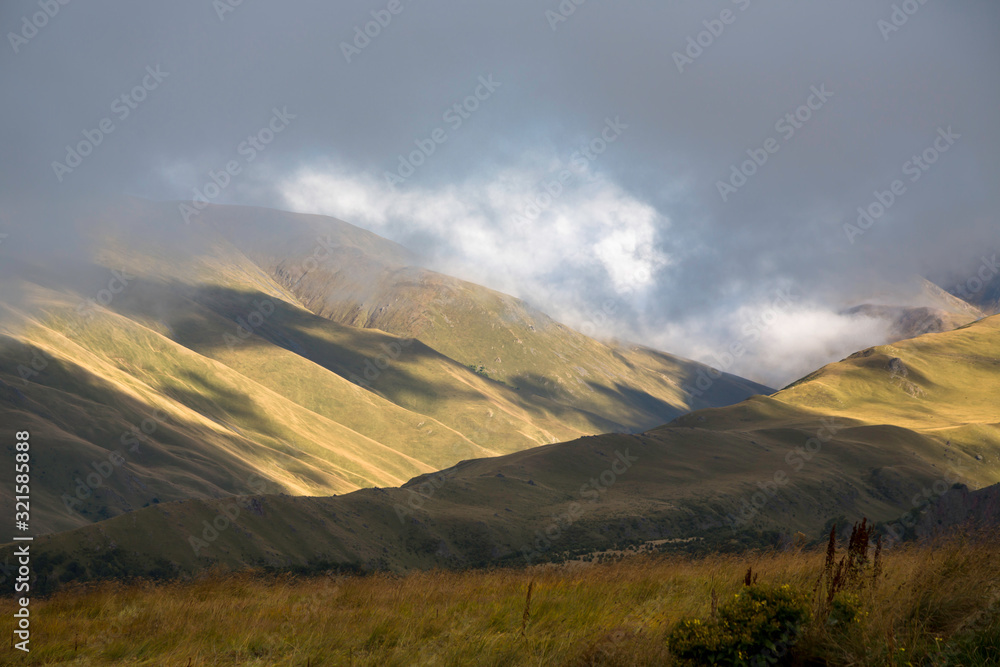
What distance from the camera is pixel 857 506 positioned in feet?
318

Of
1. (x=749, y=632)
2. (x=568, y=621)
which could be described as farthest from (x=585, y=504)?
(x=749, y=632)

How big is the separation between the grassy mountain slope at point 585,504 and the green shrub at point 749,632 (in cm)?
3998

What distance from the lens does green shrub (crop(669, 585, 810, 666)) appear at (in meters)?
5.91

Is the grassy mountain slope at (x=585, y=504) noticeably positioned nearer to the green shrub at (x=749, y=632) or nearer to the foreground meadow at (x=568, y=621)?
the foreground meadow at (x=568, y=621)

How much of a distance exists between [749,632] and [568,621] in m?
2.08

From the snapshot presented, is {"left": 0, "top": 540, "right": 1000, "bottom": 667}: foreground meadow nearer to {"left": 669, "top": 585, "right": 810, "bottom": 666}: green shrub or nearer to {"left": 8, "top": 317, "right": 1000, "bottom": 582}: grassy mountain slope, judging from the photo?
{"left": 669, "top": 585, "right": 810, "bottom": 666}: green shrub

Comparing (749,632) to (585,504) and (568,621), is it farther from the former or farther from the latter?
(585,504)

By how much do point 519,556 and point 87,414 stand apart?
113770 millimetres

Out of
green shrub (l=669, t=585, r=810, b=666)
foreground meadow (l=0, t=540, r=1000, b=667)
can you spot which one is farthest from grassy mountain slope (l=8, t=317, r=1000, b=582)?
green shrub (l=669, t=585, r=810, b=666)

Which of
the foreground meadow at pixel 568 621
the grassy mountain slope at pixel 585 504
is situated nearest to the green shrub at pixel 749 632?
the foreground meadow at pixel 568 621

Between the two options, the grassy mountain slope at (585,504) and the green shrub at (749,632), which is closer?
the green shrub at (749,632)

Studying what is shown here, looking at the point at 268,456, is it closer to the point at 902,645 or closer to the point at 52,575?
the point at 52,575

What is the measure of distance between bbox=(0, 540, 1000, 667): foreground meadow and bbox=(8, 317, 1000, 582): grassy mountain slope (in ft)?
124

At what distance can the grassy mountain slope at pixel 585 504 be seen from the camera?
5344 cm
